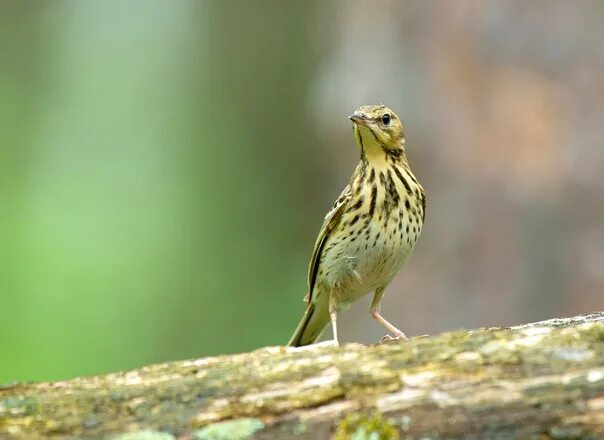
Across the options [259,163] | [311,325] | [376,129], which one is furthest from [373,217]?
[259,163]

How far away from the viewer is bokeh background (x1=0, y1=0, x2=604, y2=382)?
7223mm

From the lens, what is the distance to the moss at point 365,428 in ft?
9.51

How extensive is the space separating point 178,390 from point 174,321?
34.9ft

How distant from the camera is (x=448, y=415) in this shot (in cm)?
294

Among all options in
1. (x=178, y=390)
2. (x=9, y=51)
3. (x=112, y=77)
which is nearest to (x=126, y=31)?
(x=112, y=77)

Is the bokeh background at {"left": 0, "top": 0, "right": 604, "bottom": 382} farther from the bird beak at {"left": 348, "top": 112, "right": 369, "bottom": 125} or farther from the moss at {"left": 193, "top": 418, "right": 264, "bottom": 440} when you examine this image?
the moss at {"left": 193, "top": 418, "right": 264, "bottom": 440}

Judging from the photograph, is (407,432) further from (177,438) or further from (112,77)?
(112,77)

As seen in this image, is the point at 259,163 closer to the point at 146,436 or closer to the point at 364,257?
the point at 364,257

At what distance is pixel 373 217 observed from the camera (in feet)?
18.5

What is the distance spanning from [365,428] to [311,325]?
11.1 feet

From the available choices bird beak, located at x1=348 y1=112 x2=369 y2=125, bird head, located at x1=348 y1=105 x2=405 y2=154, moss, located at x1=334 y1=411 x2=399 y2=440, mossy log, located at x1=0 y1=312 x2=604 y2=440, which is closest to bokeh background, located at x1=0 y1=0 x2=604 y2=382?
bird head, located at x1=348 y1=105 x2=405 y2=154

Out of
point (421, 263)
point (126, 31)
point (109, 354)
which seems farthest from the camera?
point (126, 31)

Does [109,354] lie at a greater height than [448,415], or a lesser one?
lesser

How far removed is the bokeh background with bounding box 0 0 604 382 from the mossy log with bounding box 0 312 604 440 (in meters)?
3.88
